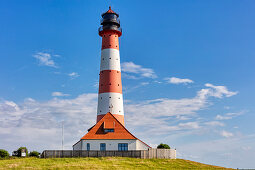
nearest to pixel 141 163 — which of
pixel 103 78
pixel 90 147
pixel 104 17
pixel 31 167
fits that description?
pixel 90 147

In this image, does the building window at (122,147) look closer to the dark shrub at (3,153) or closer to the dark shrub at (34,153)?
the dark shrub at (34,153)

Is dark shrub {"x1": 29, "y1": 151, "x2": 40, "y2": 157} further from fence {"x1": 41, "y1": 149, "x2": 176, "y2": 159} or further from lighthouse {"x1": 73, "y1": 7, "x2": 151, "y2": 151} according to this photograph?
fence {"x1": 41, "y1": 149, "x2": 176, "y2": 159}

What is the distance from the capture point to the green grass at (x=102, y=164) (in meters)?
42.3

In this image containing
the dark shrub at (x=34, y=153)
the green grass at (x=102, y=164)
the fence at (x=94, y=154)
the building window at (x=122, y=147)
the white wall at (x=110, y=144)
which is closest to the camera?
the green grass at (x=102, y=164)

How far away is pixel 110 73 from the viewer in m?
58.3

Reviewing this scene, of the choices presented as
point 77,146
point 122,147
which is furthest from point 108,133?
point 77,146

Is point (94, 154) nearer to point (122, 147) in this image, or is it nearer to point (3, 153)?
point (122, 147)

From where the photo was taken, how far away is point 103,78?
58469mm

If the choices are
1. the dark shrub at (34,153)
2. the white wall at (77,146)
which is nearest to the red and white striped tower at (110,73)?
the white wall at (77,146)

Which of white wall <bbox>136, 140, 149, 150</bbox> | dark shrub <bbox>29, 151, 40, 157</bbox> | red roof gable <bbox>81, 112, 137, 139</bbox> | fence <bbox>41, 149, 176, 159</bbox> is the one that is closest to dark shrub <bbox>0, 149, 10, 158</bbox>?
dark shrub <bbox>29, 151, 40, 157</bbox>

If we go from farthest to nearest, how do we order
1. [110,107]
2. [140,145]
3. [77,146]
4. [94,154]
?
[110,107], [77,146], [140,145], [94,154]

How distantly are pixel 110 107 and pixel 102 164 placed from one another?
1483 cm

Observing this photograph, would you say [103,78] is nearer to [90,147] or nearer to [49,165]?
[90,147]

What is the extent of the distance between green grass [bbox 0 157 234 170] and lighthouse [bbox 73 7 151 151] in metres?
4.96
